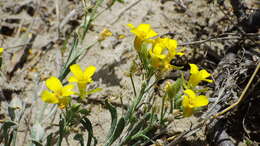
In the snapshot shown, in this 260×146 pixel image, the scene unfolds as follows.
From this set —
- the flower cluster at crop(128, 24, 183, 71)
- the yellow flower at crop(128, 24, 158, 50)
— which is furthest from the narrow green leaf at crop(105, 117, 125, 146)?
the yellow flower at crop(128, 24, 158, 50)

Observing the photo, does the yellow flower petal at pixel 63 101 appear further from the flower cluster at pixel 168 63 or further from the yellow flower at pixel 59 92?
the flower cluster at pixel 168 63

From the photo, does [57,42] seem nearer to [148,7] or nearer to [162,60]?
[148,7]

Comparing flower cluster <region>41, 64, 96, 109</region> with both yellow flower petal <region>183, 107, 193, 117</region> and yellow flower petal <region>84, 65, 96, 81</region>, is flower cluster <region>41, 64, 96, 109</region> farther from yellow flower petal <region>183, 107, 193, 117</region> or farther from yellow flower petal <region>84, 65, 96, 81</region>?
yellow flower petal <region>183, 107, 193, 117</region>

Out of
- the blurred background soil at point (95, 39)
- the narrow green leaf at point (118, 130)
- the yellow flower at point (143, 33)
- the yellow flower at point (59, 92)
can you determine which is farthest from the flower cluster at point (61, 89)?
the blurred background soil at point (95, 39)

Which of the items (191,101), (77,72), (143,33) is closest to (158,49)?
(143,33)

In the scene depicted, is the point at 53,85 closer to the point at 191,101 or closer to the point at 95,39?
the point at 191,101

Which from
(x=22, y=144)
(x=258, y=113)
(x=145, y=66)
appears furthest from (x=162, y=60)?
(x=22, y=144)
